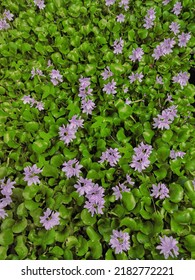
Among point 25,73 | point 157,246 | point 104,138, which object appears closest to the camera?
point 157,246

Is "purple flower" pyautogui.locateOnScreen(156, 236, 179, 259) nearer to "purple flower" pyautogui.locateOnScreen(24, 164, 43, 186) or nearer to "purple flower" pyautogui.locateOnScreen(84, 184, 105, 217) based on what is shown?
"purple flower" pyautogui.locateOnScreen(84, 184, 105, 217)

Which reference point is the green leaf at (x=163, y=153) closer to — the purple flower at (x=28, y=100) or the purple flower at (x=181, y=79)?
the purple flower at (x=181, y=79)

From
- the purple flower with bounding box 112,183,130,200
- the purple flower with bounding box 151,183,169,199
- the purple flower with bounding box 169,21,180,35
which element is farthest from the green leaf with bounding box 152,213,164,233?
the purple flower with bounding box 169,21,180,35

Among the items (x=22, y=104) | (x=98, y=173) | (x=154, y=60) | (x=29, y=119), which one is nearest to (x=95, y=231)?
(x=98, y=173)

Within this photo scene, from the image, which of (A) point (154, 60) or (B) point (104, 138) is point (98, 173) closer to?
(B) point (104, 138)

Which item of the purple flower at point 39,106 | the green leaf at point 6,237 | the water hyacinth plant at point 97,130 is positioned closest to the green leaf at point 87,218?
the water hyacinth plant at point 97,130
